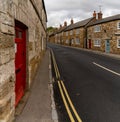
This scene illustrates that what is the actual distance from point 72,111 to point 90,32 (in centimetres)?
3949

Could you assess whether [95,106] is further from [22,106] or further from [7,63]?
[7,63]

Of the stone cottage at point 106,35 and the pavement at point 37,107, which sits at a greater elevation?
the stone cottage at point 106,35

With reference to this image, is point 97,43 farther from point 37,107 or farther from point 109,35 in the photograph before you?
point 37,107

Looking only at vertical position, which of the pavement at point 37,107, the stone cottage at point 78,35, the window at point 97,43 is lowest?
the pavement at point 37,107

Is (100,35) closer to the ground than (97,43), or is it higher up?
higher up

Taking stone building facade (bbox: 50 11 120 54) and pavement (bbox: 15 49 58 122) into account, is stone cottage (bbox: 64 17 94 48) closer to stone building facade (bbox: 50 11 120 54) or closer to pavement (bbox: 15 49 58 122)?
stone building facade (bbox: 50 11 120 54)

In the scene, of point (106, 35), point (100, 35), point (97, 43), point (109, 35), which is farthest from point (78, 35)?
point (109, 35)

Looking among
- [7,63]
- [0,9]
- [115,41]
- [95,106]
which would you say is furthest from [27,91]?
[115,41]

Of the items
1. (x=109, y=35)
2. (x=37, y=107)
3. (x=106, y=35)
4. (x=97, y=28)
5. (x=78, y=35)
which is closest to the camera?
(x=37, y=107)

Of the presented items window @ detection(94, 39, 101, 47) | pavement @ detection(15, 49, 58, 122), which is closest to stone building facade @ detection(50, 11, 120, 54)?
window @ detection(94, 39, 101, 47)

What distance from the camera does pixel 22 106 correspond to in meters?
6.47

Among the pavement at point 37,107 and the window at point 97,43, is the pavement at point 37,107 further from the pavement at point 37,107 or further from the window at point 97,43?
the window at point 97,43

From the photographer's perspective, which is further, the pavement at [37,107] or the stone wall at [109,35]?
the stone wall at [109,35]

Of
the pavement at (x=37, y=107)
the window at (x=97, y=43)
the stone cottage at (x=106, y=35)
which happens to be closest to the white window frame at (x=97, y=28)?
the stone cottage at (x=106, y=35)
